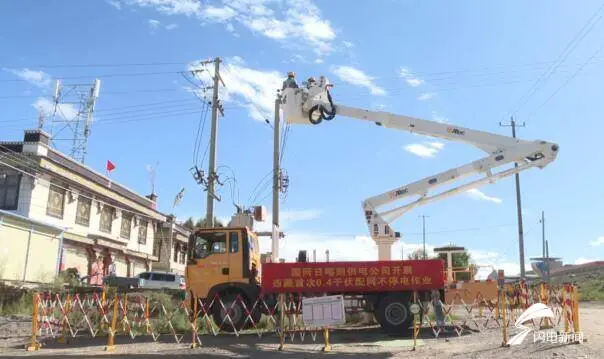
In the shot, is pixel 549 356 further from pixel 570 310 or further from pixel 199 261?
pixel 199 261

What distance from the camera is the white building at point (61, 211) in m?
25.2

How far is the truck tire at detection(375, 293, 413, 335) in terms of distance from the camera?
1477 cm

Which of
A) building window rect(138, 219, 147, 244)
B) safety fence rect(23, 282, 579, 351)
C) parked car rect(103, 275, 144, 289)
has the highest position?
building window rect(138, 219, 147, 244)

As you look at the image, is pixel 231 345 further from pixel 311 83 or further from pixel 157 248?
pixel 157 248

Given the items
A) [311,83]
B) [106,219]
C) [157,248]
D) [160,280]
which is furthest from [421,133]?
[157,248]

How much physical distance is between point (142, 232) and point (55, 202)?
38.3ft

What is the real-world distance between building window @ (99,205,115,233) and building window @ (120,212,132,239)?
5.76 feet

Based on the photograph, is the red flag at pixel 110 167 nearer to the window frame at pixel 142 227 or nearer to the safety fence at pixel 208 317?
the window frame at pixel 142 227

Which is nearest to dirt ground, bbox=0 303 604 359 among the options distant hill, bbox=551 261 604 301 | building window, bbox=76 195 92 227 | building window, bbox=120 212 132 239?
building window, bbox=76 195 92 227

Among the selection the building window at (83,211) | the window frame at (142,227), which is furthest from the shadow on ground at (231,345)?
the window frame at (142,227)

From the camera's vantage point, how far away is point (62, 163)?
29234 mm

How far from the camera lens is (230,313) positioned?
49.3 ft

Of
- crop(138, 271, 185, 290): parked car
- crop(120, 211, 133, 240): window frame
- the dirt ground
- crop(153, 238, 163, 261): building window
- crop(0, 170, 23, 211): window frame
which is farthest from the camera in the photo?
crop(153, 238, 163, 261): building window

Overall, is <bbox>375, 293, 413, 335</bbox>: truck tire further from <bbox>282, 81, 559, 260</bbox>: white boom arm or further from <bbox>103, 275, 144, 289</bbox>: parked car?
<bbox>103, 275, 144, 289</bbox>: parked car
